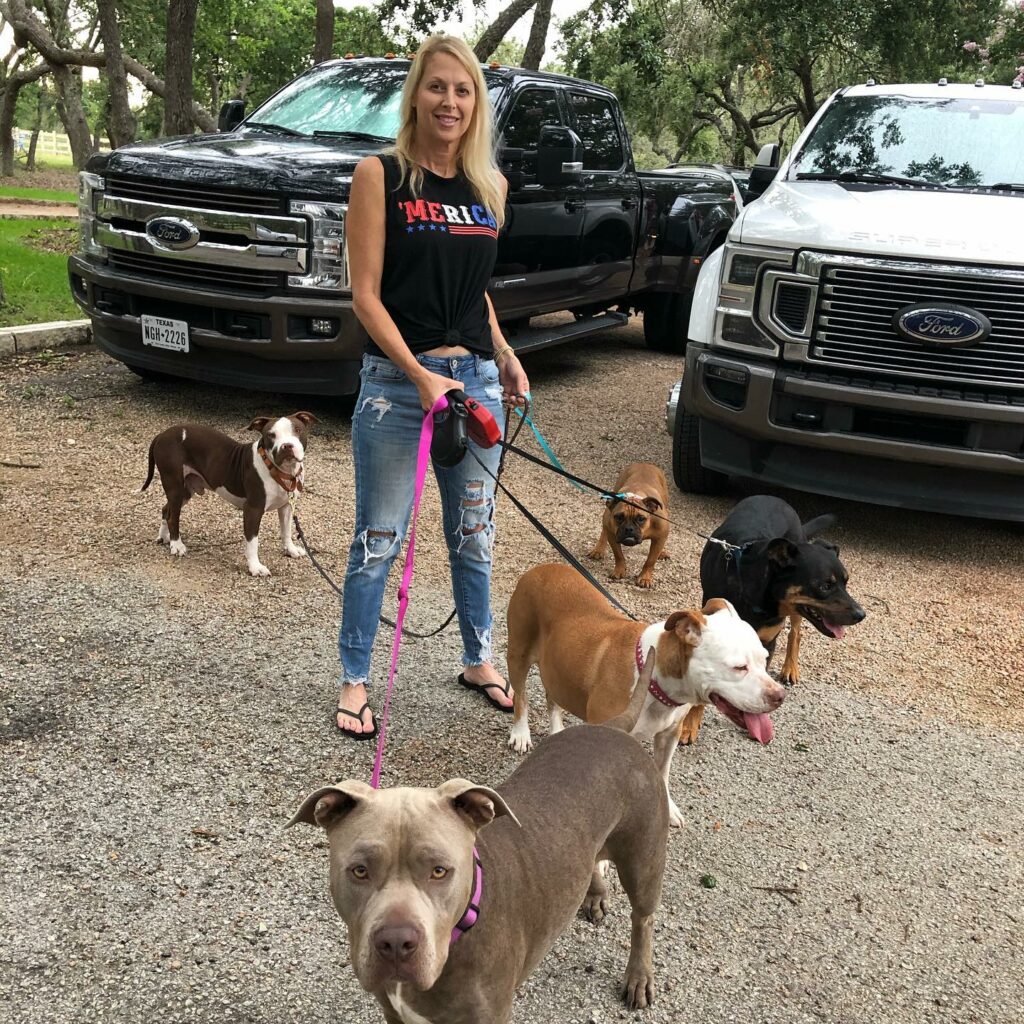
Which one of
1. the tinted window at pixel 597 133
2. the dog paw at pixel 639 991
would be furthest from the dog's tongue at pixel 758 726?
the tinted window at pixel 597 133

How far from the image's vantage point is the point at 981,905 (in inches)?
123

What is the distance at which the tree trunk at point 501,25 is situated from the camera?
14.9m

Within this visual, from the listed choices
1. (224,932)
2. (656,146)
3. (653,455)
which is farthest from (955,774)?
(656,146)

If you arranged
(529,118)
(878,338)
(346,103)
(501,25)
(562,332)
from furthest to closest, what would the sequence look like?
(501,25) < (562,332) < (529,118) < (346,103) < (878,338)

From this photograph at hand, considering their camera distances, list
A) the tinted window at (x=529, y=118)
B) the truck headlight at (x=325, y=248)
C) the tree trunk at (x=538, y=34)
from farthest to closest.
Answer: the tree trunk at (x=538, y=34), the tinted window at (x=529, y=118), the truck headlight at (x=325, y=248)

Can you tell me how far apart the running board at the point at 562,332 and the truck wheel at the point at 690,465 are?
197cm

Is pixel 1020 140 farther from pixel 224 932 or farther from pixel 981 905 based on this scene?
pixel 224 932

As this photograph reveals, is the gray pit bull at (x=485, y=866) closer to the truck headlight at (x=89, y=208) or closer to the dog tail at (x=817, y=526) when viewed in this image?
the dog tail at (x=817, y=526)

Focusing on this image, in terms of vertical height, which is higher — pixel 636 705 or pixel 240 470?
pixel 636 705

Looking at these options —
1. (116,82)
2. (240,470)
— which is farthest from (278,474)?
(116,82)

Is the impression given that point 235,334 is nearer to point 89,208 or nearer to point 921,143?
point 89,208

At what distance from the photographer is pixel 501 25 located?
15.1 metres

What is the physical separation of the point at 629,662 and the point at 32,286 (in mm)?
10002

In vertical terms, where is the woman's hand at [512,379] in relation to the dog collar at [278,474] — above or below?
above
